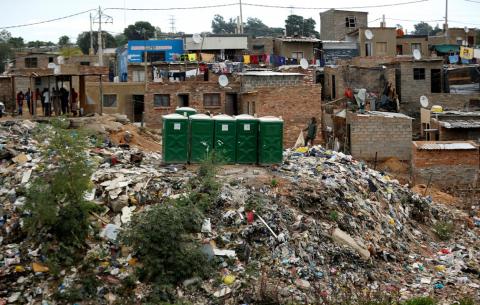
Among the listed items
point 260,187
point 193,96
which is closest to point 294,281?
point 260,187

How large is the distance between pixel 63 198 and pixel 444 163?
13.9 meters

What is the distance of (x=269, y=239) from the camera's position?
44.6ft

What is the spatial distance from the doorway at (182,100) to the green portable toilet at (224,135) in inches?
565

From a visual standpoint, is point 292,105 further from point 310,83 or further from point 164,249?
point 164,249

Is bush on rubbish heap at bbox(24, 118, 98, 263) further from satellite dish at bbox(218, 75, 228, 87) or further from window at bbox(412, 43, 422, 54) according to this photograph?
window at bbox(412, 43, 422, 54)

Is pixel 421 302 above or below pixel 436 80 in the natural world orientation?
below

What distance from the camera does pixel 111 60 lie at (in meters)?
49.3

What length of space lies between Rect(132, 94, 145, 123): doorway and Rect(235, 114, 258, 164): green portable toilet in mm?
16456

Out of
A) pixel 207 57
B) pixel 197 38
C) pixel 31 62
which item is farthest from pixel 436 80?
pixel 31 62

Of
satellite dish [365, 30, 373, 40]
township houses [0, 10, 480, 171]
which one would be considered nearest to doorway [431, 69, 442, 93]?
township houses [0, 10, 480, 171]

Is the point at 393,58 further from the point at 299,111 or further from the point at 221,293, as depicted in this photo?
the point at 221,293

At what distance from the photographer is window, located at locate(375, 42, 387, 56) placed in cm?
A: 4244

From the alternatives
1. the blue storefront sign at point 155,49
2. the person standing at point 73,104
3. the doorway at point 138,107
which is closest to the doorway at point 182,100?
the doorway at point 138,107

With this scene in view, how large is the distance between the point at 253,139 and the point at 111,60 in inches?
1347
